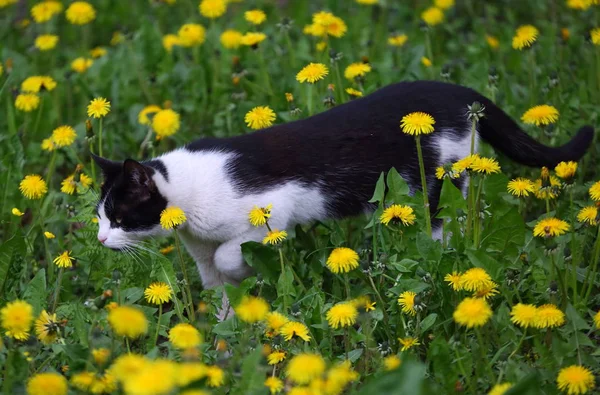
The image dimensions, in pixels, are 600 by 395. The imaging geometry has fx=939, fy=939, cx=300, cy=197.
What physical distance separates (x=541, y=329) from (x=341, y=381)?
80 cm

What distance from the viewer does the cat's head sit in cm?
345

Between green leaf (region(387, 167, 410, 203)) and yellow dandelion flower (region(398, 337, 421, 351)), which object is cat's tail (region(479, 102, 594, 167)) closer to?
green leaf (region(387, 167, 410, 203))

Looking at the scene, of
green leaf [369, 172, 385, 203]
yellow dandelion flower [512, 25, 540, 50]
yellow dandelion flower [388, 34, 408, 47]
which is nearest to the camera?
Answer: green leaf [369, 172, 385, 203]

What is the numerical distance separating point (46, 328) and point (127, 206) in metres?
0.72

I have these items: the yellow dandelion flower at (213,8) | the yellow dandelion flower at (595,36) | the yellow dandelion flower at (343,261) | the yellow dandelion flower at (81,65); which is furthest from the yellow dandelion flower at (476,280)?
the yellow dandelion flower at (81,65)

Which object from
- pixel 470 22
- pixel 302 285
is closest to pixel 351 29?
pixel 470 22

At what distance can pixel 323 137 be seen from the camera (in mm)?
3605

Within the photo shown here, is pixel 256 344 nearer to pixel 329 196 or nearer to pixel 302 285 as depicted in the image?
pixel 302 285

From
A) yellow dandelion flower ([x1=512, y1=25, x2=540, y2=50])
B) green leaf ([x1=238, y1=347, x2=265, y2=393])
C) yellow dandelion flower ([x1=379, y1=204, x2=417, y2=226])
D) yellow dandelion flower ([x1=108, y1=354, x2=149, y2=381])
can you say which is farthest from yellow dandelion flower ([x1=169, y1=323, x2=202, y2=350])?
yellow dandelion flower ([x1=512, y1=25, x2=540, y2=50])

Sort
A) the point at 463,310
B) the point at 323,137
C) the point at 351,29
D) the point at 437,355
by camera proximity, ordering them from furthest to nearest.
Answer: the point at 351,29 < the point at 323,137 < the point at 437,355 < the point at 463,310

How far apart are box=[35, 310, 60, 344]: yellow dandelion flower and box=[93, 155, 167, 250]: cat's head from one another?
580 millimetres

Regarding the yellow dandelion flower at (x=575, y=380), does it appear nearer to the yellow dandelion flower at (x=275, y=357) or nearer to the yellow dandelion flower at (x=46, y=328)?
the yellow dandelion flower at (x=275, y=357)

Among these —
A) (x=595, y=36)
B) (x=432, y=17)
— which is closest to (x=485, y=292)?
(x=595, y=36)

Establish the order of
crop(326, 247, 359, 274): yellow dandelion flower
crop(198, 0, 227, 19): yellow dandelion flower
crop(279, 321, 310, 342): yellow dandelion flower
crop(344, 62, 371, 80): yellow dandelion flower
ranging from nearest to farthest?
→ 1. crop(279, 321, 310, 342): yellow dandelion flower
2. crop(326, 247, 359, 274): yellow dandelion flower
3. crop(344, 62, 371, 80): yellow dandelion flower
4. crop(198, 0, 227, 19): yellow dandelion flower
